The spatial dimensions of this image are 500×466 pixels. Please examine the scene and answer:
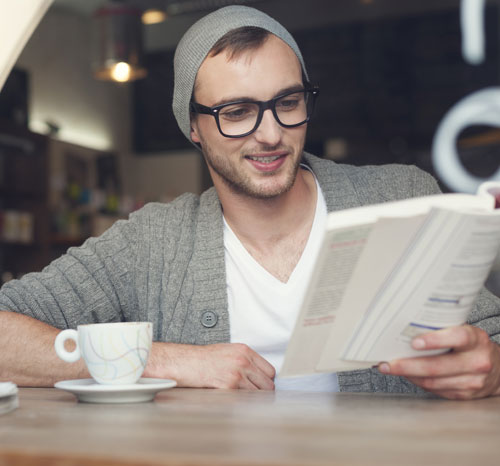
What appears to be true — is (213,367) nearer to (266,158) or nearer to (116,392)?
(116,392)

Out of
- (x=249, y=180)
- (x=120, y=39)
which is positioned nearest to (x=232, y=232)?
(x=249, y=180)

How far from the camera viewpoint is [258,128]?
Result: 1.50 metres

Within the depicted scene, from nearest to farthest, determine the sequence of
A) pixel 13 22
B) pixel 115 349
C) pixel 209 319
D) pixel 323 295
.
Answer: pixel 323 295 → pixel 115 349 → pixel 13 22 → pixel 209 319

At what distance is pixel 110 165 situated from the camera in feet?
21.3

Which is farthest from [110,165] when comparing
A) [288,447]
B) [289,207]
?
[288,447]

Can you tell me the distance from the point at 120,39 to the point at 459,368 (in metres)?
3.68

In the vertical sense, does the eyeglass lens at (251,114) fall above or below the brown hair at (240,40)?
below

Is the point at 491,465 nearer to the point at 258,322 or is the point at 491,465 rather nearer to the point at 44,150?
the point at 258,322

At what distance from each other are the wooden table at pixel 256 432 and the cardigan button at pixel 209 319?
19.7 inches

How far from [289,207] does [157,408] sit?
904 millimetres

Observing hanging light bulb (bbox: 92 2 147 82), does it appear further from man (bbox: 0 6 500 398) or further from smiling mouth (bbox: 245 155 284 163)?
smiling mouth (bbox: 245 155 284 163)

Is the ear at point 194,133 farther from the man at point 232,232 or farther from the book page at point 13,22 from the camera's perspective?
the book page at point 13,22

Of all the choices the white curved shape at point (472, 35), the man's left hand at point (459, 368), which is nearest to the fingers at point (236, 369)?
the man's left hand at point (459, 368)

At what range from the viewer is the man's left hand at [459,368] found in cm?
95
